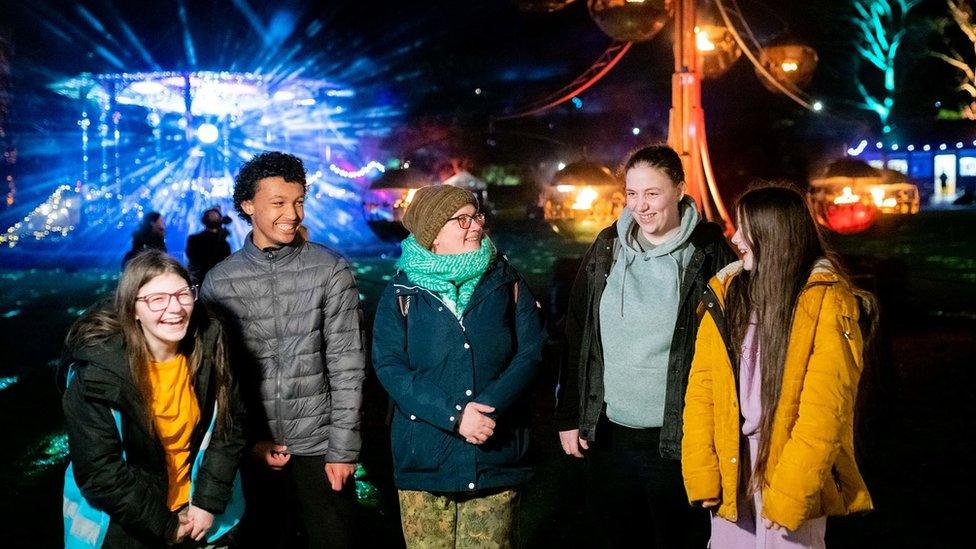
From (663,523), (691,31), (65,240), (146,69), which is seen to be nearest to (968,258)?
(691,31)

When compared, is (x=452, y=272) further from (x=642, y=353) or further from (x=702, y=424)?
(x=702, y=424)

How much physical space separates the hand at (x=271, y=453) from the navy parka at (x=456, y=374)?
615mm

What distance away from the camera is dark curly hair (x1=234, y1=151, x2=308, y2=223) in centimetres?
382

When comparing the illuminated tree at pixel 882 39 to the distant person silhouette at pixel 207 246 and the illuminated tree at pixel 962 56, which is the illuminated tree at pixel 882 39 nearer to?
the illuminated tree at pixel 962 56

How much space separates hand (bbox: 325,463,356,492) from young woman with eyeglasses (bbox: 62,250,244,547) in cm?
48

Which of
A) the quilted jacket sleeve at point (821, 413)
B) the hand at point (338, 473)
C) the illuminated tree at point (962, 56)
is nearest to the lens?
the quilted jacket sleeve at point (821, 413)

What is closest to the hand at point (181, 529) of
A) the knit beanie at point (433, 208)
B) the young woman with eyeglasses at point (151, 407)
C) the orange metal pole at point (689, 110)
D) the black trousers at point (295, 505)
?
the young woman with eyeglasses at point (151, 407)

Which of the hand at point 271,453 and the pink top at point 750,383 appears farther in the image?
the hand at point 271,453

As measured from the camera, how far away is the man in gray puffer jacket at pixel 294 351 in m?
3.77

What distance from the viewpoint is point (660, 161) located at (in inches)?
142

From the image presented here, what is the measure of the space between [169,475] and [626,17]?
5903mm

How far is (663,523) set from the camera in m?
3.58

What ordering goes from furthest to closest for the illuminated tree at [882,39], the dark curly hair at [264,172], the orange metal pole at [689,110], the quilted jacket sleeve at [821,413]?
1. the illuminated tree at [882,39]
2. the orange metal pole at [689,110]
3. the dark curly hair at [264,172]
4. the quilted jacket sleeve at [821,413]

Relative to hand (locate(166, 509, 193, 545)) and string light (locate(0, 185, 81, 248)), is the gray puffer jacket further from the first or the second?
string light (locate(0, 185, 81, 248))
